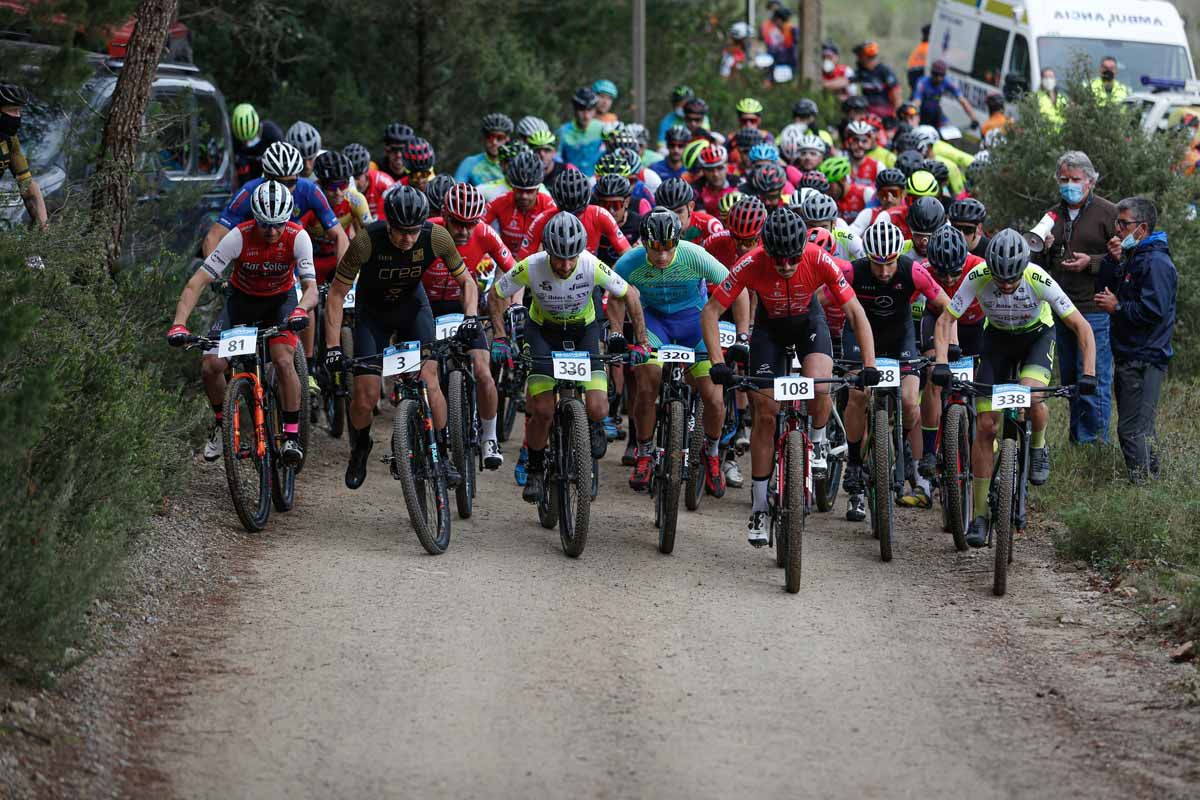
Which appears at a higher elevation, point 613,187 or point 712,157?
point 712,157

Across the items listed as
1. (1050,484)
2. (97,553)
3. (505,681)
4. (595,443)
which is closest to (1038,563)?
(1050,484)

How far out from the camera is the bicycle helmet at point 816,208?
11.2m

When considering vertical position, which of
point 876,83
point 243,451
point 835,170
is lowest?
point 243,451

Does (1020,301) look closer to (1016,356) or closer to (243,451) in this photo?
(1016,356)

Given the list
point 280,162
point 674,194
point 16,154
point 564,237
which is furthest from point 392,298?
point 674,194

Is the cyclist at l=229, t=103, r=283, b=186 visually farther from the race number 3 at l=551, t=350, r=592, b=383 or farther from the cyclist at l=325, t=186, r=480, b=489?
the race number 3 at l=551, t=350, r=592, b=383

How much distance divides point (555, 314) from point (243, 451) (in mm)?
2068

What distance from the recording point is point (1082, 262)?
11562mm

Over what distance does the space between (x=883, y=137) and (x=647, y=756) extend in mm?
16628

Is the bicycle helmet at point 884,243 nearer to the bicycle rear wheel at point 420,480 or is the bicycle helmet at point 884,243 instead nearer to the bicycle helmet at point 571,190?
the bicycle helmet at point 571,190

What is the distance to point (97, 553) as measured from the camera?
23.2ft

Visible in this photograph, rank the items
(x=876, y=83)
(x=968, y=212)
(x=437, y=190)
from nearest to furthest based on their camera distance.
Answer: (x=968, y=212), (x=437, y=190), (x=876, y=83)

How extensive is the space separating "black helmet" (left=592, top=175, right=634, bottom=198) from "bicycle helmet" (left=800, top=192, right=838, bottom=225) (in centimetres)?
145

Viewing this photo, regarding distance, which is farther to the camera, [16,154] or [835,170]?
[835,170]
